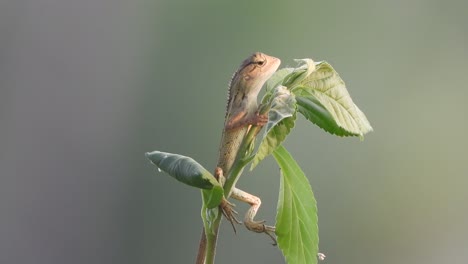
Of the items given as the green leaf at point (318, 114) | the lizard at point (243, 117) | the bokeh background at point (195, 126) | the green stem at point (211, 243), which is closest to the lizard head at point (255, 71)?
the lizard at point (243, 117)

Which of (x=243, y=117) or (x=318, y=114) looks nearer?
(x=318, y=114)

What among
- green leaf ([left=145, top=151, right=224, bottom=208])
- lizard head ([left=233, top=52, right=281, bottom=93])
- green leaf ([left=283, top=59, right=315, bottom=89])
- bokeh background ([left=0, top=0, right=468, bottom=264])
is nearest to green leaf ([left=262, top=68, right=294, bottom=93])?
green leaf ([left=283, top=59, right=315, bottom=89])

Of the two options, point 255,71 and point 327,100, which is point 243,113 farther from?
point 327,100

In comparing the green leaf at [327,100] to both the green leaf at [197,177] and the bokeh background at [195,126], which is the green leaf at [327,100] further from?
the bokeh background at [195,126]

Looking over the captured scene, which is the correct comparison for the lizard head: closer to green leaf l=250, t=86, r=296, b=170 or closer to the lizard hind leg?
the lizard hind leg

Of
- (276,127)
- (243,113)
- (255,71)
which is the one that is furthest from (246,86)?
(276,127)

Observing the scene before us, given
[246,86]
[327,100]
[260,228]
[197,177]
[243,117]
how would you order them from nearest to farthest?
1. [197,177]
2. [327,100]
3. [260,228]
4. [243,117]
5. [246,86]

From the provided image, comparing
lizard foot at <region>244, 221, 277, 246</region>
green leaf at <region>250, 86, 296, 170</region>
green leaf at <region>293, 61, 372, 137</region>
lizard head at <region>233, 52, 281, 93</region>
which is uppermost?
lizard head at <region>233, 52, 281, 93</region>
